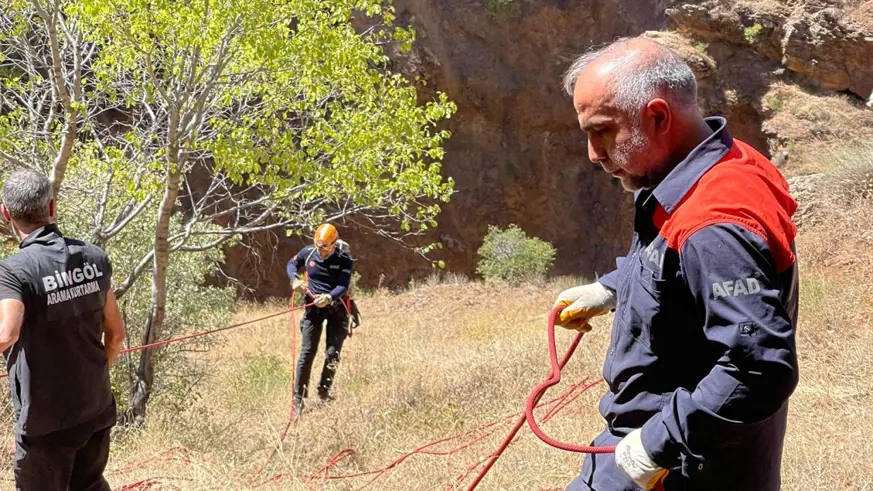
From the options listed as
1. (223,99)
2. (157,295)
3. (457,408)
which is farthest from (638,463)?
(157,295)

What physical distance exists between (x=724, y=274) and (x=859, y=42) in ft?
55.7

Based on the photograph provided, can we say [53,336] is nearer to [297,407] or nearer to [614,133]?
[614,133]

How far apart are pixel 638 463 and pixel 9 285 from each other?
242 cm

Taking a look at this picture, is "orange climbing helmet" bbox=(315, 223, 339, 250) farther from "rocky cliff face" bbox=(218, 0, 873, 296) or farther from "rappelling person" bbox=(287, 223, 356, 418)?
"rocky cliff face" bbox=(218, 0, 873, 296)

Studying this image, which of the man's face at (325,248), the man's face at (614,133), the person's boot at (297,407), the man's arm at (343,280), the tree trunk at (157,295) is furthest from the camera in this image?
the man's face at (325,248)

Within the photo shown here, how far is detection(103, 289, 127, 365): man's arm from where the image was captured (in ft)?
11.5

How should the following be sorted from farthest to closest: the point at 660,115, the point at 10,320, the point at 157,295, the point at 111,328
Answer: the point at 157,295 → the point at 111,328 → the point at 10,320 → the point at 660,115

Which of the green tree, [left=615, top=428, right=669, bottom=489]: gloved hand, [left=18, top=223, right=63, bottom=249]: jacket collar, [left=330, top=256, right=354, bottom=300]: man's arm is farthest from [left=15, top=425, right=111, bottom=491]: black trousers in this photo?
[left=330, top=256, right=354, bottom=300]: man's arm

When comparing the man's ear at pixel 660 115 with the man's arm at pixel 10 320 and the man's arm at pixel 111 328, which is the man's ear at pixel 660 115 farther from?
the man's arm at pixel 111 328

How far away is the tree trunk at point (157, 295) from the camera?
6078mm

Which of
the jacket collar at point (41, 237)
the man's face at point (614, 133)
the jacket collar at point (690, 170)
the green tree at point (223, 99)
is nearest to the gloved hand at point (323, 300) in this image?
the green tree at point (223, 99)

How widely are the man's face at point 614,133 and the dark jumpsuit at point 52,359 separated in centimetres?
224

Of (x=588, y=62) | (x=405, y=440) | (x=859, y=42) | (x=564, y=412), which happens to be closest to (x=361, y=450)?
(x=405, y=440)

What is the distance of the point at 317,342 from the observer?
24.7 feet
